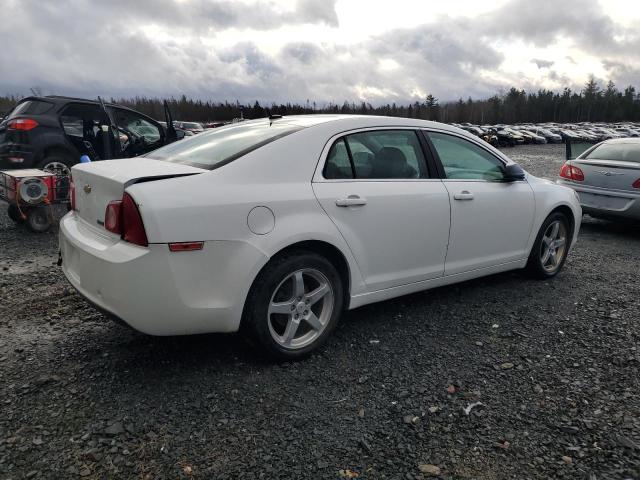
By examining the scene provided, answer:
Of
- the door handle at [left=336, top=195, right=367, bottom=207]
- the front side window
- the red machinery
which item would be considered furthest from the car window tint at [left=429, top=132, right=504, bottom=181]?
the red machinery

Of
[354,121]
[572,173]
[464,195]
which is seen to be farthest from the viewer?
[572,173]

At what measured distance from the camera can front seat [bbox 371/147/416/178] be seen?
353cm

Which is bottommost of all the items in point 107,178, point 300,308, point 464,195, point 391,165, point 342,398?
point 342,398

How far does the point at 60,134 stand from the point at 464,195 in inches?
255

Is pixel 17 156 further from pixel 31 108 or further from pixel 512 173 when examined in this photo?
pixel 512 173

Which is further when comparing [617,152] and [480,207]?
[617,152]

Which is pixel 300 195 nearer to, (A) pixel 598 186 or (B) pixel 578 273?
(B) pixel 578 273

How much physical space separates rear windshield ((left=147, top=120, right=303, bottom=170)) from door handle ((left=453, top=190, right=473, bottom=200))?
138cm

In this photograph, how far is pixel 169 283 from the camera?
8.55 ft

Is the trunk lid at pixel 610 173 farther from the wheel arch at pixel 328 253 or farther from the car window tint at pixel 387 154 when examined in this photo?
the wheel arch at pixel 328 253

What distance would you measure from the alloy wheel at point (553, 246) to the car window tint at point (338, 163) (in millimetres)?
2494

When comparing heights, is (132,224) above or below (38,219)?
Result: above

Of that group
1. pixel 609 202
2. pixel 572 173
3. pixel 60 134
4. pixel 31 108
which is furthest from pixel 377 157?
pixel 31 108

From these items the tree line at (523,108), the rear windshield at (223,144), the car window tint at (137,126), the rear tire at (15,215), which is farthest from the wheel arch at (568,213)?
the tree line at (523,108)
